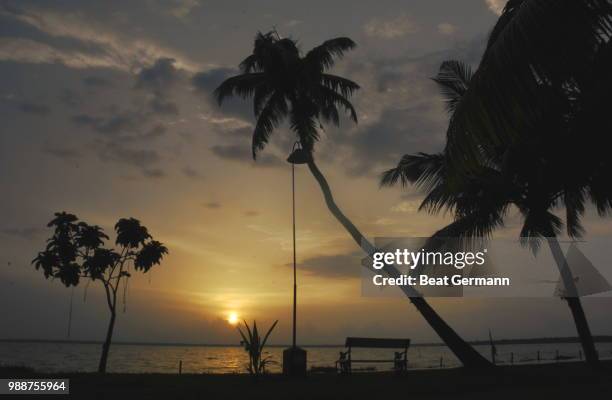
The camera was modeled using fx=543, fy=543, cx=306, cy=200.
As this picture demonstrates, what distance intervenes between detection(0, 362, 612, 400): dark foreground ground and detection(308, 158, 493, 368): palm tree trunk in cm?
141

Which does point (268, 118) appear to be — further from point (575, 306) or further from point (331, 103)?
point (575, 306)

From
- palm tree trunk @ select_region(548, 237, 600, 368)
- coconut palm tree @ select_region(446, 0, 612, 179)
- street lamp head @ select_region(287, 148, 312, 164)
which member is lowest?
palm tree trunk @ select_region(548, 237, 600, 368)

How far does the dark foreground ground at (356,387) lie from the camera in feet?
38.2

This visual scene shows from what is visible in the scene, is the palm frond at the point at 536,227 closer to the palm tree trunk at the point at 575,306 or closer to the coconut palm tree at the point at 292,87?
the palm tree trunk at the point at 575,306

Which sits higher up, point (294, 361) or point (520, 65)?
point (520, 65)

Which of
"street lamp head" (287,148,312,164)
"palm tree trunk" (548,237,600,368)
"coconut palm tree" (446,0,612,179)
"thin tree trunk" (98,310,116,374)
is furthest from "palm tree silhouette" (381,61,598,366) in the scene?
"thin tree trunk" (98,310,116,374)

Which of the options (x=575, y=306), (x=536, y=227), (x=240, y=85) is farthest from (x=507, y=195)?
(x=240, y=85)

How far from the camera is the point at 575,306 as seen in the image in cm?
1802

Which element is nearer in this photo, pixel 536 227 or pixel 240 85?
pixel 536 227

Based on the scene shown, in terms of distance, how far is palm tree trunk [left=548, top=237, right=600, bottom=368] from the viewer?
17688 millimetres

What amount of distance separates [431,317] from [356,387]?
662 cm

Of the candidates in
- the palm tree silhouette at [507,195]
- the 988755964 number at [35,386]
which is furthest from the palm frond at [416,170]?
the 988755964 number at [35,386]

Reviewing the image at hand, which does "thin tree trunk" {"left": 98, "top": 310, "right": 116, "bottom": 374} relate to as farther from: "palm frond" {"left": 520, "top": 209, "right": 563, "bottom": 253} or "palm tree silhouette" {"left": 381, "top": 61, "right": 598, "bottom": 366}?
"palm frond" {"left": 520, "top": 209, "right": 563, "bottom": 253}

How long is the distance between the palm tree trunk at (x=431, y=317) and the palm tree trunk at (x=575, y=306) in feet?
10.5
